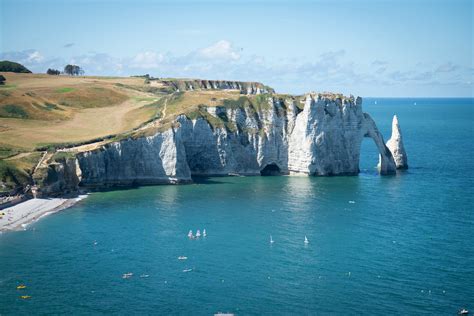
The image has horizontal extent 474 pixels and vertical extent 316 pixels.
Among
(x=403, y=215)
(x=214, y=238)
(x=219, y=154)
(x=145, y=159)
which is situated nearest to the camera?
(x=214, y=238)

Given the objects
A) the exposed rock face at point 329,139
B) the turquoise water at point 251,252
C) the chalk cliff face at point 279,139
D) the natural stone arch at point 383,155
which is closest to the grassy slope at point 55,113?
the chalk cliff face at point 279,139

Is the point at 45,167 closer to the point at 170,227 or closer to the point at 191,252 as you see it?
the point at 170,227

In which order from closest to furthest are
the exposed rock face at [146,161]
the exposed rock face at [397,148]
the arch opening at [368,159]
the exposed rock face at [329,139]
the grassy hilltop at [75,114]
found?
the grassy hilltop at [75,114], the exposed rock face at [146,161], the exposed rock face at [329,139], the exposed rock face at [397,148], the arch opening at [368,159]

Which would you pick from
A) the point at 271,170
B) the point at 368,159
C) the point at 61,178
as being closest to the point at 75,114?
the point at 61,178

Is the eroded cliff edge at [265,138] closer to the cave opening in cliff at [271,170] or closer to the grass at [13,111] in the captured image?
the cave opening in cliff at [271,170]

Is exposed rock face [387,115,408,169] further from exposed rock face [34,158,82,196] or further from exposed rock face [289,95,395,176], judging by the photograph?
exposed rock face [34,158,82,196]

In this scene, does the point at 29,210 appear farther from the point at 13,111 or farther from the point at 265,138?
the point at 265,138

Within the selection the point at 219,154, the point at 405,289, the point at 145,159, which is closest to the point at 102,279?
the point at 405,289
